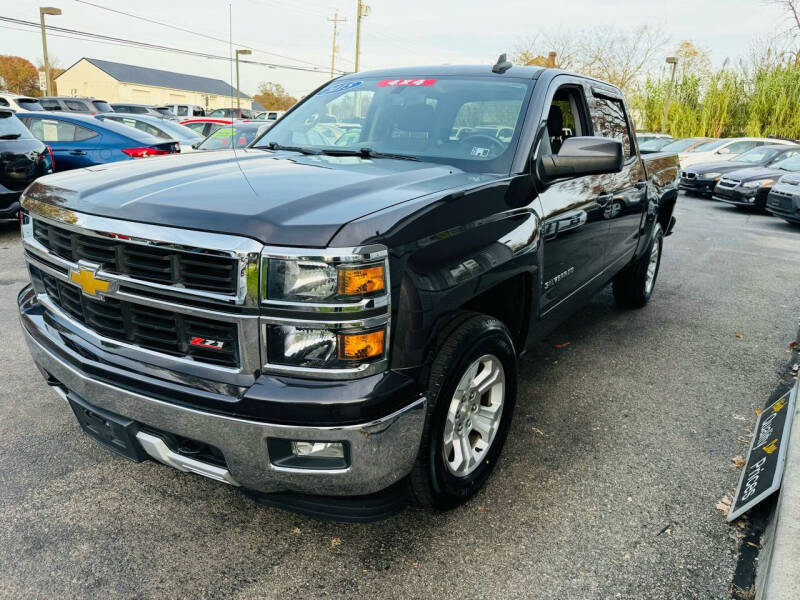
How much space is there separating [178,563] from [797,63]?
125 feet

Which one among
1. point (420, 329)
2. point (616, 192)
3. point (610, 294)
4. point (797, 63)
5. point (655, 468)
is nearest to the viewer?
point (420, 329)

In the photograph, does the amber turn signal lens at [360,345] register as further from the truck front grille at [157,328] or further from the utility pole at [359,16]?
the utility pole at [359,16]

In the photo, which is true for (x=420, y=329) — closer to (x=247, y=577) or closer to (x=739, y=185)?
(x=247, y=577)

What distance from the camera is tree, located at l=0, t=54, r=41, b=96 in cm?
6771

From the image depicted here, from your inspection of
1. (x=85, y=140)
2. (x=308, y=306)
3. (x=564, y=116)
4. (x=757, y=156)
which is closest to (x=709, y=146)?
(x=757, y=156)

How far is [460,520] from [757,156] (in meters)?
16.5

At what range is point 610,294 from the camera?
6371mm

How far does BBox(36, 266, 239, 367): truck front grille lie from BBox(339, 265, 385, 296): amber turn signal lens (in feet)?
1.27

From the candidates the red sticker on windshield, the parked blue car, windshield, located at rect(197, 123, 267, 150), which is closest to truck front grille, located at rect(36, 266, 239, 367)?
the red sticker on windshield

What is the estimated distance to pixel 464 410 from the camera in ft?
8.29

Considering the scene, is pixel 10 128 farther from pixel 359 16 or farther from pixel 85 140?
pixel 359 16

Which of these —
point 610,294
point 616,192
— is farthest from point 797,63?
point 616,192

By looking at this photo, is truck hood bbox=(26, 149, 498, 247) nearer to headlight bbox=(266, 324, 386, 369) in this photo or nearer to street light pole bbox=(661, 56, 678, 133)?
headlight bbox=(266, 324, 386, 369)

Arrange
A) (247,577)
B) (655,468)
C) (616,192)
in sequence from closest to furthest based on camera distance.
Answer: (247,577), (655,468), (616,192)
